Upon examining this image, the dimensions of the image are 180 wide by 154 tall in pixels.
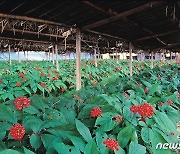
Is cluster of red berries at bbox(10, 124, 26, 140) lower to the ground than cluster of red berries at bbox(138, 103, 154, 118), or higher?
lower

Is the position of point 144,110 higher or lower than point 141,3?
lower

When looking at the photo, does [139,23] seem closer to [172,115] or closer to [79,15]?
[79,15]

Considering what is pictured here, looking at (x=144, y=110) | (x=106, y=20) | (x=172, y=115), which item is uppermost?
(x=106, y=20)

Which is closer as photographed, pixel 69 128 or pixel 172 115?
pixel 69 128

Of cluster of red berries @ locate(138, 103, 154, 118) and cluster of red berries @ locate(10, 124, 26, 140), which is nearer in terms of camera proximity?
cluster of red berries @ locate(10, 124, 26, 140)

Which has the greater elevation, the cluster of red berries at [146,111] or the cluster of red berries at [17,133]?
the cluster of red berries at [146,111]

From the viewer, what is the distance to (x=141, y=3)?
3008mm

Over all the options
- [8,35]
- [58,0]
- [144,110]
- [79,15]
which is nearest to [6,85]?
[79,15]

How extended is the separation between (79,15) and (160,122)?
8.02 feet

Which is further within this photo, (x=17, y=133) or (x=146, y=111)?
(x=146, y=111)

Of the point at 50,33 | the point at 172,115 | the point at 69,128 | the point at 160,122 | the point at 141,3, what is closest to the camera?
the point at 69,128

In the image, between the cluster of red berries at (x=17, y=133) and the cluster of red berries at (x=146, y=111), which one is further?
the cluster of red berries at (x=146, y=111)

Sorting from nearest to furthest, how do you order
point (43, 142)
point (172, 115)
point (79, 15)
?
point (43, 142) → point (172, 115) → point (79, 15)

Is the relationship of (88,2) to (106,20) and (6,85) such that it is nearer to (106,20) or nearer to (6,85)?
(106,20)
